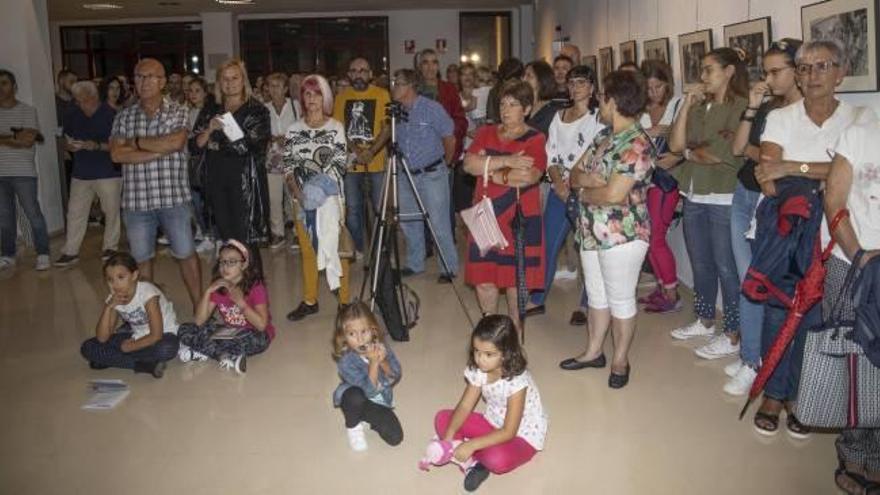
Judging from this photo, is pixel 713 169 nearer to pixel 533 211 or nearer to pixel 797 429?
pixel 533 211

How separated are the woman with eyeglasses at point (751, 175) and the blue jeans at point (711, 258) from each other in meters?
0.20

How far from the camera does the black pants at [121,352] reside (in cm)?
427

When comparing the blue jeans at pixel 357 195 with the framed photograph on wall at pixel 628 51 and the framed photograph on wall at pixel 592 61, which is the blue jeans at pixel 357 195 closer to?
the framed photograph on wall at pixel 628 51

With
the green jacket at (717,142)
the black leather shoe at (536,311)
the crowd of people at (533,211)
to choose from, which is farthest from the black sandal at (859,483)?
the black leather shoe at (536,311)

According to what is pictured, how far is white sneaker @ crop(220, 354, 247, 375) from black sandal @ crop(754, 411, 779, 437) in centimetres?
262

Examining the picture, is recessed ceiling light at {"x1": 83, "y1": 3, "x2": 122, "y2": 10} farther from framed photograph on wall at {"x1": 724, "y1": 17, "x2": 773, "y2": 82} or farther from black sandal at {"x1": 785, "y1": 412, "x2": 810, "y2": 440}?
black sandal at {"x1": 785, "y1": 412, "x2": 810, "y2": 440}

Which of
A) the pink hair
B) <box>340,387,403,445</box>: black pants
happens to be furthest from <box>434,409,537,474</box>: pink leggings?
the pink hair

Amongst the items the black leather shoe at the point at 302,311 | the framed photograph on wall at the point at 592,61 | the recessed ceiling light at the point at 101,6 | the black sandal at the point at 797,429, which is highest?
the recessed ceiling light at the point at 101,6

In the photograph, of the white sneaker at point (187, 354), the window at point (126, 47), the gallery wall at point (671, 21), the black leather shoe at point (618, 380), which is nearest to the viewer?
the black leather shoe at point (618, 380)

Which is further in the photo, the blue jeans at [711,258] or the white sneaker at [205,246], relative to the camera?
the white sneaker at [205,246]

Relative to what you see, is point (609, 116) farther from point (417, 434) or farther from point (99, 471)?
point (99, 471)

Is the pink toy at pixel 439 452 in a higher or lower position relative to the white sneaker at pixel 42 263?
lower

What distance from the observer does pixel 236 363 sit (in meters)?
4.29

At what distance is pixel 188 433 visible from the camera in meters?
3.53
